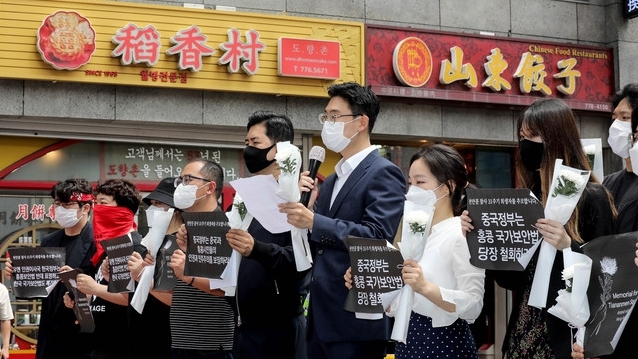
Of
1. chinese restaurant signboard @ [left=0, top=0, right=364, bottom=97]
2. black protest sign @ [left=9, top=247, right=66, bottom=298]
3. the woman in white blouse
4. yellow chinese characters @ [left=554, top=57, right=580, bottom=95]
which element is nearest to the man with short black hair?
the woman in white blouse

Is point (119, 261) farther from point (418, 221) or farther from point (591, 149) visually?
point (591, 149)

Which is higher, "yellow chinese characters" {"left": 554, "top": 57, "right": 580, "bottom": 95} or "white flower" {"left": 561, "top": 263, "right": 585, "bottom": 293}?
"yellow chinese characters" {"left": 554, "top": 57, "right": 580, "bottom": 95}

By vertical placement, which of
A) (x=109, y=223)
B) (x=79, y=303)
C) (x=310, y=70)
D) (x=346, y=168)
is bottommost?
(x=79, y=303)

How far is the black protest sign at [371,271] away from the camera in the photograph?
4.71 meters

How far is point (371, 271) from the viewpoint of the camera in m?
4.74

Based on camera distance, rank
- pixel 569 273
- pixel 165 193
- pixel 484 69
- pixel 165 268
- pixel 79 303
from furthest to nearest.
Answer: pixel 484 69 < pixel 79 303 < pixel 165 193 < pixel 165 268 < pixel 569 273

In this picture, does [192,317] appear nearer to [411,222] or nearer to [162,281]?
[162,281]

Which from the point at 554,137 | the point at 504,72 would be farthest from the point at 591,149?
the point at 504,72

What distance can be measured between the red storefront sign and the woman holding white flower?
797 cm

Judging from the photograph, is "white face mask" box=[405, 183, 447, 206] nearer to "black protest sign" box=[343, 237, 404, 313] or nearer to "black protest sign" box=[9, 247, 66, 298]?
"black protest sign" box=[343, 237, 404, 313]

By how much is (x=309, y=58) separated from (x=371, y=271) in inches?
323

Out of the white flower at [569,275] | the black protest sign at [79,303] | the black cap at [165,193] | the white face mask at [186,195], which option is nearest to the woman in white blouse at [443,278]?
the white flower at [569,275]

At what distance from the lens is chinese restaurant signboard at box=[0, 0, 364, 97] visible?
11.4m

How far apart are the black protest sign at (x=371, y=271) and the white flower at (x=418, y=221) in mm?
211
